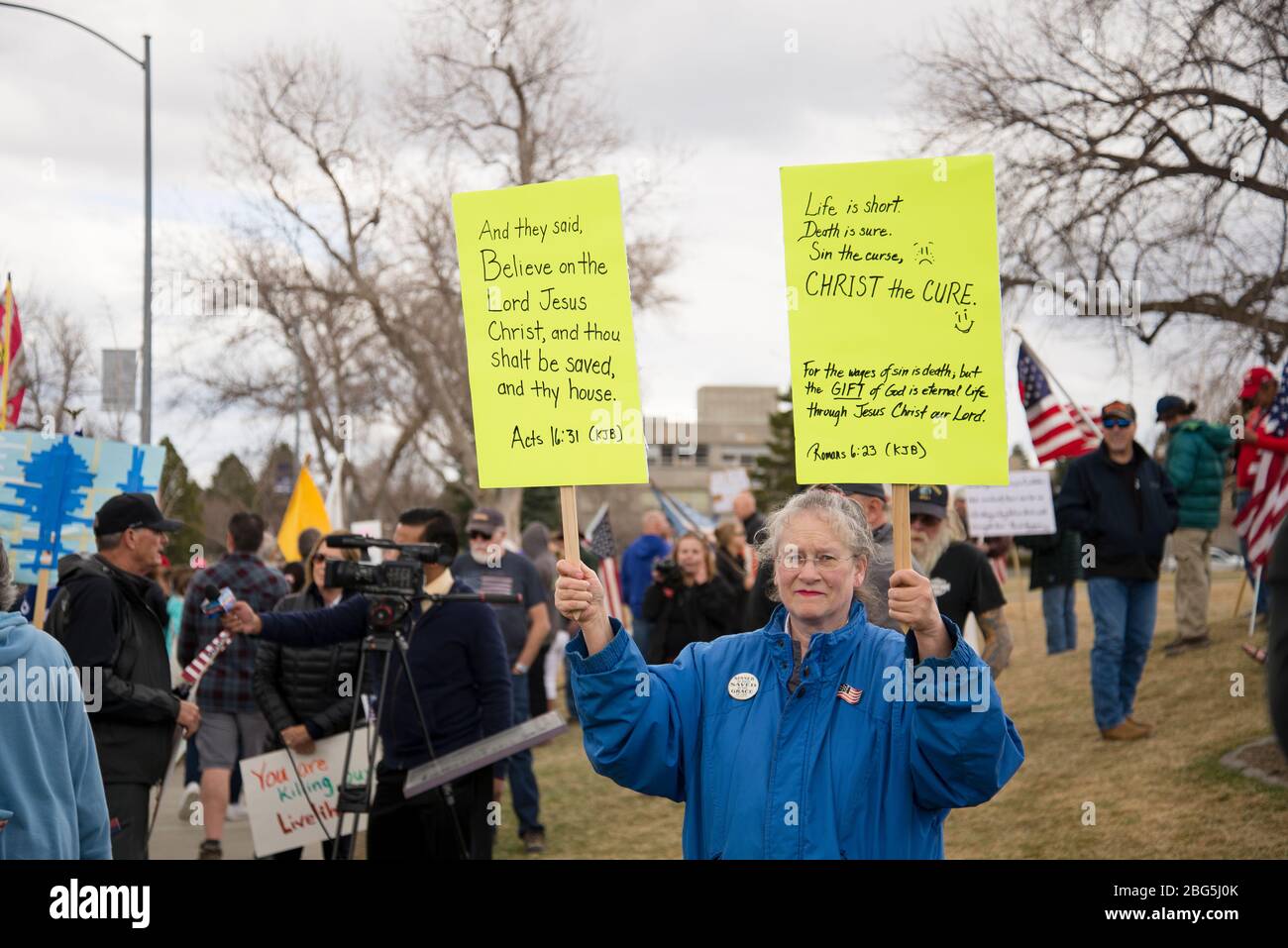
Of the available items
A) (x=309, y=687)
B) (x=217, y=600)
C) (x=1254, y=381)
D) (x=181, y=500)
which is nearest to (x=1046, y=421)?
(x=1254, y=381)

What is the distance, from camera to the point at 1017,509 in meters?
A: 15.0

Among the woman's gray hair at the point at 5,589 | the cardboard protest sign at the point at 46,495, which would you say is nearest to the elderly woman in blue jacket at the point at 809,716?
the woman's gray hair at the point at 5,589

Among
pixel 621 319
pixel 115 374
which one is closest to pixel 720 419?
pixel 115 374

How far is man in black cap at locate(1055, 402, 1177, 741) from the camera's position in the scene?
895 centimetres

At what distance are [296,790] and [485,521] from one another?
125 inches

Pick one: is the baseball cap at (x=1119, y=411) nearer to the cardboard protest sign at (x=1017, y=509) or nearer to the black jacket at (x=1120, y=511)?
the black jacket at (x=1120, y=511)

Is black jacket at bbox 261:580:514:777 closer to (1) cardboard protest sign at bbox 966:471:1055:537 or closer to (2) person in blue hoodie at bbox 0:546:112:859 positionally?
(2) person in blue hoodie at bbox 0:546:112:859

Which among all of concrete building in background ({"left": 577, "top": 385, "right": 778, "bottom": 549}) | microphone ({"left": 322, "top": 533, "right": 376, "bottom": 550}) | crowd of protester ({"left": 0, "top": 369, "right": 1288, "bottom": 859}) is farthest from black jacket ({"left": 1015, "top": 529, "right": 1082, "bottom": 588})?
concrete building in background ({"left": 577, "top": 385, "right": 778, "bottom": 549})

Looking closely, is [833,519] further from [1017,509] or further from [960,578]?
[1017,509]

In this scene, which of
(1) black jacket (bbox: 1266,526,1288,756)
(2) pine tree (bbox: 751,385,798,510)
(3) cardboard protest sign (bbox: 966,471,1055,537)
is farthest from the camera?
(2) pine tree (bbox: 751,385,798,510)

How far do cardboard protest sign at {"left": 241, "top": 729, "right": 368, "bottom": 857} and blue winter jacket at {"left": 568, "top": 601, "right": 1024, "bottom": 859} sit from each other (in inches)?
163
